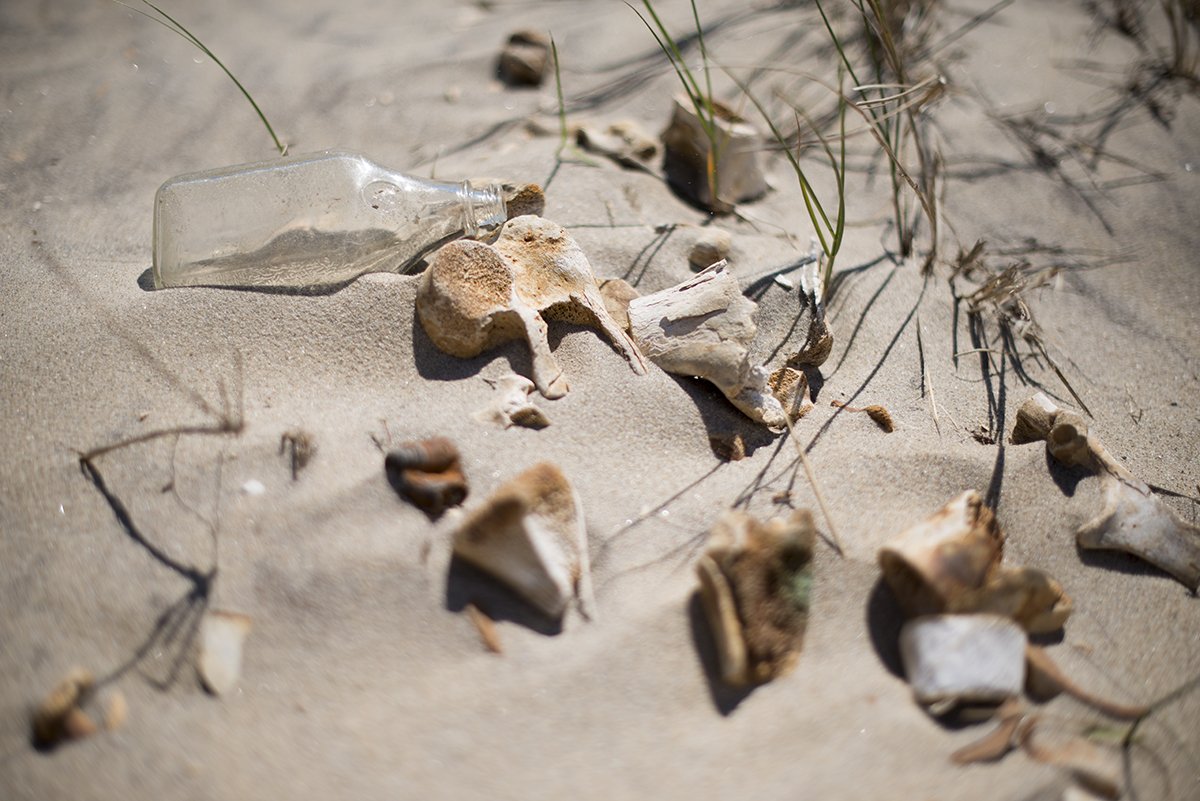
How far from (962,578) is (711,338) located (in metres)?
0.57

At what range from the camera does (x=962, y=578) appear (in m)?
1.07

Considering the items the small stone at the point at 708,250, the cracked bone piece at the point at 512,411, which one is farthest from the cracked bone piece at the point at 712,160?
the cracked bone piece at the point at 512,411

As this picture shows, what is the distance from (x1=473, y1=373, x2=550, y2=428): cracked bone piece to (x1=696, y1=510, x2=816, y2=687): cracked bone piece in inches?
14.6

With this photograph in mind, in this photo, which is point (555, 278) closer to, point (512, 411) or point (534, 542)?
point (512, 411)

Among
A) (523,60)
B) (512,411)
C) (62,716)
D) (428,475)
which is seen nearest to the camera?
(62,716)

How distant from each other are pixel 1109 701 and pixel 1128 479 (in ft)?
1.42

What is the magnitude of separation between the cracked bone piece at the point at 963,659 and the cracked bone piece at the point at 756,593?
0.16m

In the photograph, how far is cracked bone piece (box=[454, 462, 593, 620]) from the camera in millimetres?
1056

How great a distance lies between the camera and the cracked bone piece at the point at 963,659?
1.02 m

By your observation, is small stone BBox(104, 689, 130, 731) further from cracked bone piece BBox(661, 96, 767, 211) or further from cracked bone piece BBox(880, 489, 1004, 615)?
cracked bone piece BBox(661, 96, 767, 211)

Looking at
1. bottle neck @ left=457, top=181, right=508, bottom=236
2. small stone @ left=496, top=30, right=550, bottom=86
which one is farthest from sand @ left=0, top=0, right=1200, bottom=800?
small stone @ left=496, top=30, right=550, bottom=86

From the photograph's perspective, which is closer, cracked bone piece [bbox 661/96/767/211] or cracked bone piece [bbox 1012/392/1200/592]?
cracked bone piece [bbox 1012/392/1200/592]

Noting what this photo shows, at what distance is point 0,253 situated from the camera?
1.64m

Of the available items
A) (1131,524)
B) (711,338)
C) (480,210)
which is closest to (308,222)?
(480,210)
